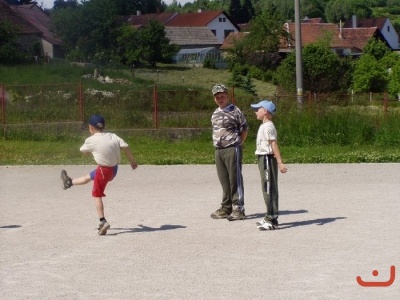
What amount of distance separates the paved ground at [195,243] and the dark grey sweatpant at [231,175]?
11.9 inches

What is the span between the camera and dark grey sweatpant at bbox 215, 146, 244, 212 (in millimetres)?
11523

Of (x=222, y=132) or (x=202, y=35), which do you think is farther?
(x=202, y=35)

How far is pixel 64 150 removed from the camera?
23.1 m

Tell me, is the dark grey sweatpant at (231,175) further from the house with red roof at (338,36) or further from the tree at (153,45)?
the house with red roof at (338,36)

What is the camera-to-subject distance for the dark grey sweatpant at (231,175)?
1152 centimetres

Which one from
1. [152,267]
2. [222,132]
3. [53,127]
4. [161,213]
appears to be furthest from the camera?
[53,127]

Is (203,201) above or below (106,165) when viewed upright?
below

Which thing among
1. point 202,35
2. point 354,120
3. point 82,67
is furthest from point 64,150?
point 202,35

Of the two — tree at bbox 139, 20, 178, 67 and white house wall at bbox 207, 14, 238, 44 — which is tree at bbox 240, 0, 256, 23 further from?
tree at bbox 139, 20, 178, 67

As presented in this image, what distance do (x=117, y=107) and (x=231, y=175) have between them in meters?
15.5

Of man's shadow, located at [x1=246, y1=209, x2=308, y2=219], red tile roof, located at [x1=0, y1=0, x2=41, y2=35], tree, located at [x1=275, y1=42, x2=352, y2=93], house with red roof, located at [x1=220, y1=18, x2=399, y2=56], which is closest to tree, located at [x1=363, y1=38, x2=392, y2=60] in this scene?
house with red roof, located at [x1=220, y1=18, x2=399, y2=56]

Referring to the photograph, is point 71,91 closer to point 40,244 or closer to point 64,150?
point 64,150

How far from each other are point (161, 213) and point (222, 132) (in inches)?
63.4

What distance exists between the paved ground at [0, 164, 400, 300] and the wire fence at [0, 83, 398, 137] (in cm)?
972
